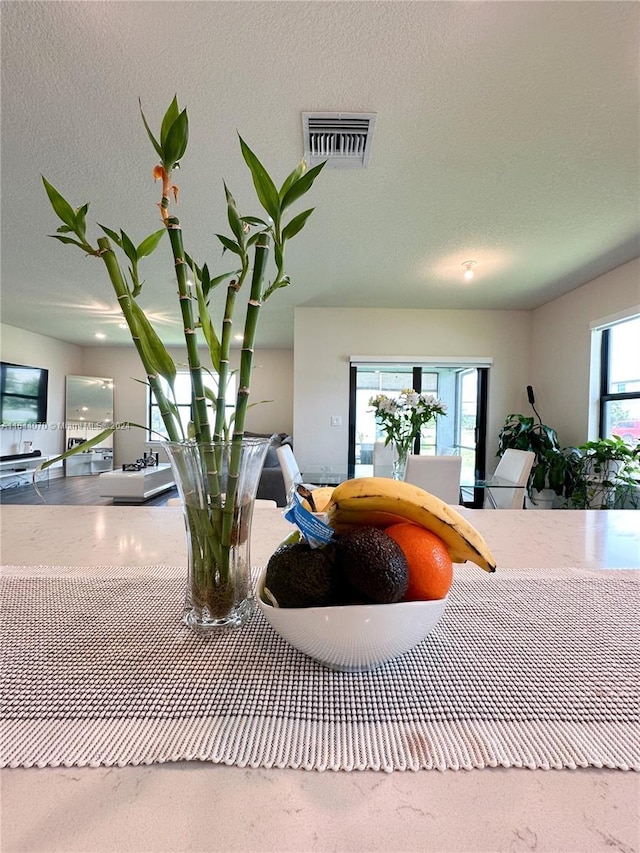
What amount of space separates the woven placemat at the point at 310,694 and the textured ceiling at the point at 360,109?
1815 mm

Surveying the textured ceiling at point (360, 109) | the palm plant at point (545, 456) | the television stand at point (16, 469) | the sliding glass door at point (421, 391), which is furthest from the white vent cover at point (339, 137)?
the television stand at point (16, 469)

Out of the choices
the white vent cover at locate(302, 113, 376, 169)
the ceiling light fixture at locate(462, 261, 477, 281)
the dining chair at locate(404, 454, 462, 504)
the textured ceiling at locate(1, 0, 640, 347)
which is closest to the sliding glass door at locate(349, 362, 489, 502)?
the ceiling light fixture at locate(462, 261, 477, 281)

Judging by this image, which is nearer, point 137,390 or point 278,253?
point 278,253

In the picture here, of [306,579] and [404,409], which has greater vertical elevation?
[404,409]

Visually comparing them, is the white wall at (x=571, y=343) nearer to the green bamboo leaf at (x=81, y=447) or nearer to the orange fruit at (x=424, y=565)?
the orange fruit at (x=424, y=565)

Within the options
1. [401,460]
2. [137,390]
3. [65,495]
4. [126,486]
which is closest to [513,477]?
[401,460]

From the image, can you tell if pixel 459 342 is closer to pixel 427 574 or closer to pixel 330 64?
pixel 330 64

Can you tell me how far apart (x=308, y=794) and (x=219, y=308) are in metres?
4.70

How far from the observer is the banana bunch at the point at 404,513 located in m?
0.46

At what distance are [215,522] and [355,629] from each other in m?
0.22

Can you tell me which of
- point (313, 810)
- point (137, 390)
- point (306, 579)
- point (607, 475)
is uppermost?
point (137, 390)

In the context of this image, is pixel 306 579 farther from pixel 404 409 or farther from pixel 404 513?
pixel 404 409

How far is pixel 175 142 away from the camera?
1.58ft

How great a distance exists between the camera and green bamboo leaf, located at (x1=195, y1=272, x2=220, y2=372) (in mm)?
533
